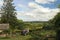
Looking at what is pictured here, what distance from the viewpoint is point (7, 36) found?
21359 mm

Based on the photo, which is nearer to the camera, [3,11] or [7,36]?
[7,36]

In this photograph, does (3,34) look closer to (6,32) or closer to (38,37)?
(6,32)

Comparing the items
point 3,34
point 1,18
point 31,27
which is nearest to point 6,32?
point 3,34

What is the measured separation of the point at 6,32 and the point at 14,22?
4.25 meters

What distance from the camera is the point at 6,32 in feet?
76.3

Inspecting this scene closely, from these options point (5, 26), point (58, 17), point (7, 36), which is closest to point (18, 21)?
point (5, 26)

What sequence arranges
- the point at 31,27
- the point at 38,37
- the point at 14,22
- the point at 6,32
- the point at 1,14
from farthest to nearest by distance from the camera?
1. the point at 1,14
2. the point at 14,22
3. the point at 31,27
4. the point at 6,32
5. the point at 38,37

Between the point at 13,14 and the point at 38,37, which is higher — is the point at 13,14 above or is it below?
above

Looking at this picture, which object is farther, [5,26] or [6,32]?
[5,26]

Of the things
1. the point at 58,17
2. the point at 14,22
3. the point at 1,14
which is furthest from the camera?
the point at 1,14

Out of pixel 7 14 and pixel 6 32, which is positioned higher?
pixel 7 14

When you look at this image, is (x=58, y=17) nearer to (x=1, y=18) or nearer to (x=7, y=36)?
(x=7, y=36)

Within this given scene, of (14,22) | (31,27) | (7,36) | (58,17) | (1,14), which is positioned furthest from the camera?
(1,14)

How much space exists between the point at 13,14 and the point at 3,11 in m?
1.62
